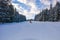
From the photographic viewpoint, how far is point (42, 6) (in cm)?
Result: 217

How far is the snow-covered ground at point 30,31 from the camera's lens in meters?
2.05

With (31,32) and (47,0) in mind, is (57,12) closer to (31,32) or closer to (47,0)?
(47,0)

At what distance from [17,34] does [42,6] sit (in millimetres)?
642

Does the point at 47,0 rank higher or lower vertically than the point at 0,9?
higher

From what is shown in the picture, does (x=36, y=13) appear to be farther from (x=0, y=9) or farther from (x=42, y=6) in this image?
(x=0, y=9)

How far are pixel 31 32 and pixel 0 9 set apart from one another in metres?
0.66

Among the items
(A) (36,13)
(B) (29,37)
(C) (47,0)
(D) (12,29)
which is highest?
(C) (47,0)

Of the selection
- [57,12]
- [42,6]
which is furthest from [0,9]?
[57,12]

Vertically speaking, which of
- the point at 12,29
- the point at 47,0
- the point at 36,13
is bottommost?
the point at 12,29

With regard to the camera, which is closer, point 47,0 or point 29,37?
point 29,37

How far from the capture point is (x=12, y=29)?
6.91ft

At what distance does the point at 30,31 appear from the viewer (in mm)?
2105

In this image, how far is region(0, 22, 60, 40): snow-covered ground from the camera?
2055 millimetres

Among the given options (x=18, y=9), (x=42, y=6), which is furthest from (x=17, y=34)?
(x=42, y=6)
